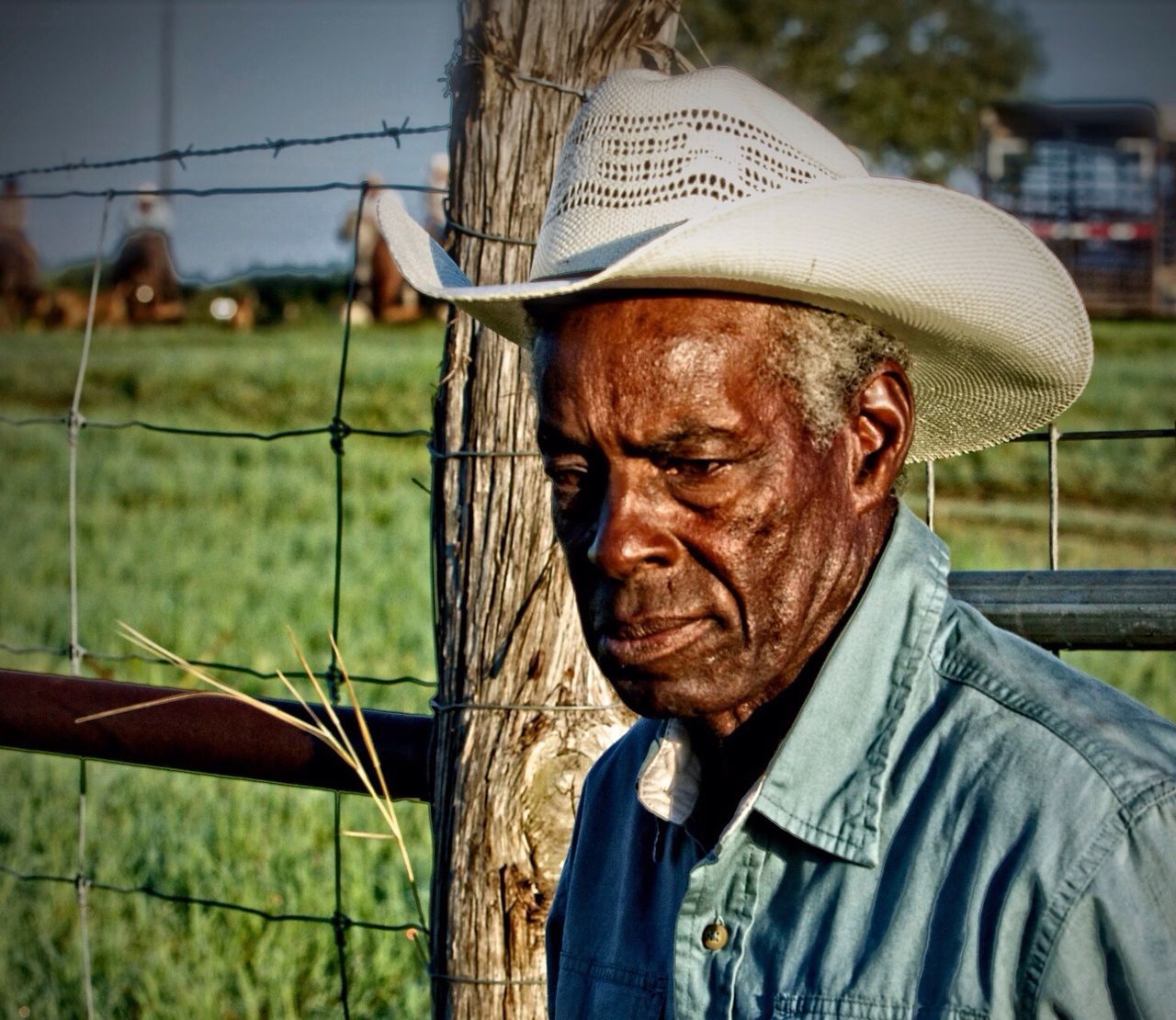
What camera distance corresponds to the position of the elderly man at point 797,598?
1305mm

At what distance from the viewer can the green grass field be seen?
381 cm

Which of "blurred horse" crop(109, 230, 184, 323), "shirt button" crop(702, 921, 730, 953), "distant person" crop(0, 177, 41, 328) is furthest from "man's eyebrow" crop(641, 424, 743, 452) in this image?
"blurred horse" crop(109, 230, 184, 323)

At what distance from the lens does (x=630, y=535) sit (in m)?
1.56

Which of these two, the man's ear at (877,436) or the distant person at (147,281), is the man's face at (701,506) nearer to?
the man's ear at (877,436)

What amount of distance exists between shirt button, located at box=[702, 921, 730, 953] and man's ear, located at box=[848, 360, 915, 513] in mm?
473

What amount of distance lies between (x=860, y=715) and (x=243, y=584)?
26.2 feet

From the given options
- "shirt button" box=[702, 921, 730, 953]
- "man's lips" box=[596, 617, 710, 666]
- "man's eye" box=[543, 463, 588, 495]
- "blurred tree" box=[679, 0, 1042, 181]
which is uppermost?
"blurred tree" box=[679, 0, 1042, 181]

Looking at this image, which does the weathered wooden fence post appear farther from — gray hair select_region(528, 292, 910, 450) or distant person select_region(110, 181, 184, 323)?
distant person select_region(110, 181, 184, 323)

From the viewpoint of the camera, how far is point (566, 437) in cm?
162

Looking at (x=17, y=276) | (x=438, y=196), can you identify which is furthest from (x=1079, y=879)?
Answer: (x=17, y=276)

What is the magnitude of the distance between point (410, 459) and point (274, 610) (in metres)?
6.22

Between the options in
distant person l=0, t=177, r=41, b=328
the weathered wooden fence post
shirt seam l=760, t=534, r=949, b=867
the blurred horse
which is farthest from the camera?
the blurred horse

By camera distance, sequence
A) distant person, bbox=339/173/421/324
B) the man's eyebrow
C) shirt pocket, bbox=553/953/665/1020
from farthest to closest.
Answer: distant person, bbox=339/173/421/324
shirt pocket, bbox=553/953/665/1020
the man's eyebrow

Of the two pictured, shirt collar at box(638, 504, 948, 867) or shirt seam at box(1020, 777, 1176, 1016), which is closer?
shirt seam at box(1020, 777, 1176, 1016)
